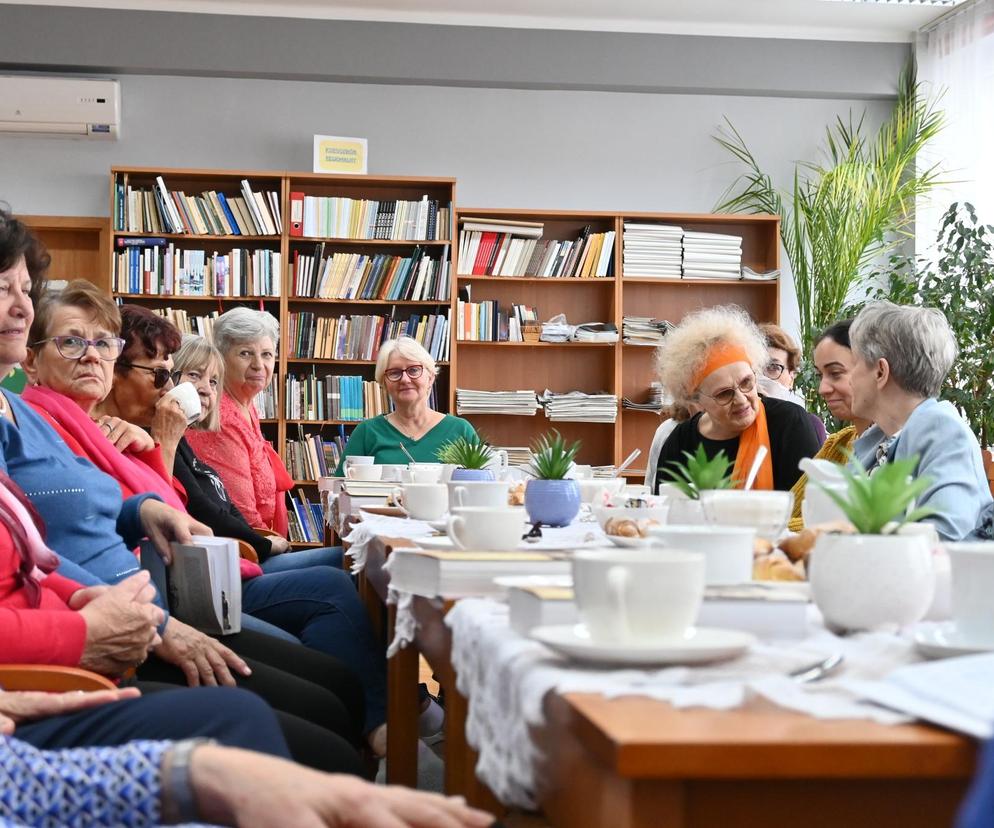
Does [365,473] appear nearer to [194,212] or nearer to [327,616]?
[327,616]

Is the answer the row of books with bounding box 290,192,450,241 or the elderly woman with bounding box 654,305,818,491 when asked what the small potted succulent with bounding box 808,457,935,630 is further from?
the row of books with bounding box 290,192,450,241

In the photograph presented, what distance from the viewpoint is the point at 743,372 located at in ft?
10.7

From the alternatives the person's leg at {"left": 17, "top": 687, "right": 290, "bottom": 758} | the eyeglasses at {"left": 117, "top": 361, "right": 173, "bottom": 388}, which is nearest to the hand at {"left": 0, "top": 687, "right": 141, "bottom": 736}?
the person's leg at {"left": 17, "top": 687, "right": 290, "bottom": 758}

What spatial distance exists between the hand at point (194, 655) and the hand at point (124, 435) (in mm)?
939

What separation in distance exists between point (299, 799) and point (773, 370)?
13.3 feet

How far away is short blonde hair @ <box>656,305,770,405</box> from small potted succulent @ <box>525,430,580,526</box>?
1464 millimetres

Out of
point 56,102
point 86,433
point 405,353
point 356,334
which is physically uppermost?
point 56,102

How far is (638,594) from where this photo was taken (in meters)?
0.83

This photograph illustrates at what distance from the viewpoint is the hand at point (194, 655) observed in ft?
6.04

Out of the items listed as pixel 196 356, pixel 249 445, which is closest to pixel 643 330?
pixel 249 445

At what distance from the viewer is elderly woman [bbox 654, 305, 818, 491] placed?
126 inches

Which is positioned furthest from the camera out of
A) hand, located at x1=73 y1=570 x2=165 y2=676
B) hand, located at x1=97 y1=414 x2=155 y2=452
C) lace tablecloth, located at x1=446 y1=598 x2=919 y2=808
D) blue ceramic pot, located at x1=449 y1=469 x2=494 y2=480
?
hand, located at x1=97 y1=414 x2=155 y2=452

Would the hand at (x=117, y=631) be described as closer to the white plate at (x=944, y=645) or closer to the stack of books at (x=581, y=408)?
the white plate at (x=944, y=645)

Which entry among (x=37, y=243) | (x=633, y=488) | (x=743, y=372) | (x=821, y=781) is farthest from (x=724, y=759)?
(x=743, y=372)
